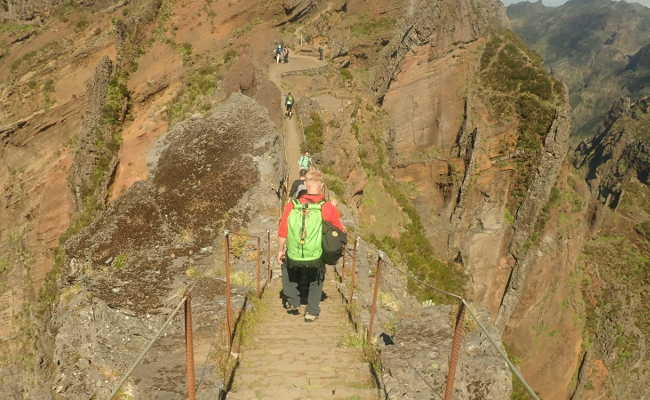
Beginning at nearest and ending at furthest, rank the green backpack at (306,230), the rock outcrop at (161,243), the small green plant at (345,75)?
the green backpack at (306,230) < the rock outcrop at (161,243) < the small green plant at (345,75)

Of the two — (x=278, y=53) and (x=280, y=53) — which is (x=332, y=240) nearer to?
(x=278, y=53)

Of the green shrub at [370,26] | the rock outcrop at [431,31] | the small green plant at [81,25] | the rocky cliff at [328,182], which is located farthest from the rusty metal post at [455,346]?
the green shrub at [370,26]

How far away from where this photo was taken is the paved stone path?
4.93 metres

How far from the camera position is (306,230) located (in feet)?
18.1

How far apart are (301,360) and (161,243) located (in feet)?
23.9

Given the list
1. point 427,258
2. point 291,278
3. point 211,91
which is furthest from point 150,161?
point 427,258

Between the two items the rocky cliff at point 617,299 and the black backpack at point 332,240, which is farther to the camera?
the rocky cliff at point 617,299

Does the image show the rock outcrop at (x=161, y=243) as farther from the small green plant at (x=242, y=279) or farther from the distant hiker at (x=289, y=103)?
the distant hiker at (x=289, y=103)

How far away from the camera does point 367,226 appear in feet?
65.6

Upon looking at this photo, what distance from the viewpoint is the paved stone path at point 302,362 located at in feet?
16.2

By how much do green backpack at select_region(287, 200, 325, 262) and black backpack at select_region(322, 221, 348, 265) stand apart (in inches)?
2.9

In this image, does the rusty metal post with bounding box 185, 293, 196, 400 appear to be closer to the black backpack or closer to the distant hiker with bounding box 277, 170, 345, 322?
the distant hiker with bounding box 277, 170, 345, 322

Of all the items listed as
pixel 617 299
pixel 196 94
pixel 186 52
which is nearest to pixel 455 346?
pixel 196 94

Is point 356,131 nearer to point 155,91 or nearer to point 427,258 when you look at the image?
point 427,258
